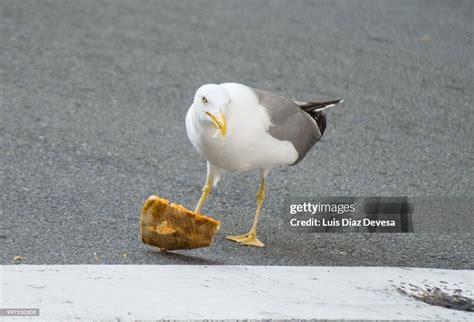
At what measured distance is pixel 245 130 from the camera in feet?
15.3

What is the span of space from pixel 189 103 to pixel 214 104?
11.0 feet

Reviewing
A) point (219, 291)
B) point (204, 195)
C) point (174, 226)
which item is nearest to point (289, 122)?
point (204, 195)

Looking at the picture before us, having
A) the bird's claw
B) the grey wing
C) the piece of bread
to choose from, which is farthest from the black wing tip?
the piece of bread

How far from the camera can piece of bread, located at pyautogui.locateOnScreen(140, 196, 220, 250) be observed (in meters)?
4.57

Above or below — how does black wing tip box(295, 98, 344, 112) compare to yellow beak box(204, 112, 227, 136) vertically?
above

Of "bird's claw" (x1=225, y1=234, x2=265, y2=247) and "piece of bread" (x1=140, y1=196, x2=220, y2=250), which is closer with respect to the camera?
"piece of bread" (x1=140, y1=196, x2=220, y2=250)

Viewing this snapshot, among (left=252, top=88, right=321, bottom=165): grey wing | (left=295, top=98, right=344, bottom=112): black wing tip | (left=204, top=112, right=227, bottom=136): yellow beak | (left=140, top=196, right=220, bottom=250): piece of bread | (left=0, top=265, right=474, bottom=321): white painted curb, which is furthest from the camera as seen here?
(left=295, top=98, right=344, bottom=112): black wing tip

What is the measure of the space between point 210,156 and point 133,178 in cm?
137

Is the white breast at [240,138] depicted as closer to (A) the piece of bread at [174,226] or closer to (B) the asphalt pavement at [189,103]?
(A) the piece of bread at [174,226]

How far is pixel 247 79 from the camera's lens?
8625 mm

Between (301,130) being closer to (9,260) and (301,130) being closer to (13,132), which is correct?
(9,260)

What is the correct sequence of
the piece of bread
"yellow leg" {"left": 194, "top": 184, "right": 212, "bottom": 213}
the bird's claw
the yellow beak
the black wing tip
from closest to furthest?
the yellow beak → the piece of bread → the bird's claw → "yellow leg" {"left": 194, "top": 184, "right": 212, "bottom": 213} → the black wing tip

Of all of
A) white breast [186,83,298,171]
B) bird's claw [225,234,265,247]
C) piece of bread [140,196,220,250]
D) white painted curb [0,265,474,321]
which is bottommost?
white painted curb [0,265,474,321]

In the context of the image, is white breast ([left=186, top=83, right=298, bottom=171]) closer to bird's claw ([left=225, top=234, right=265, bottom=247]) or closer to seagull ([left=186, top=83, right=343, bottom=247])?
seagull ([left=186, top=83, right=343, bottom=247])
